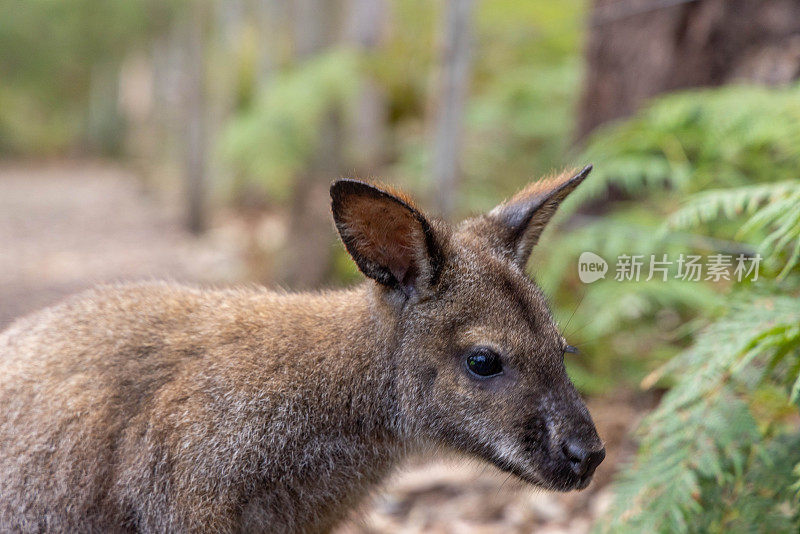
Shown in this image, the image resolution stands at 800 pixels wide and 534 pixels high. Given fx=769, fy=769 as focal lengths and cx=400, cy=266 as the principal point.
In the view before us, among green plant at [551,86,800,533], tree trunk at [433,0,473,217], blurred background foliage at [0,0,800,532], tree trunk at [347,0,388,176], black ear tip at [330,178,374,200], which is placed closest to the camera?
black ear tip at [330,178,374,200]

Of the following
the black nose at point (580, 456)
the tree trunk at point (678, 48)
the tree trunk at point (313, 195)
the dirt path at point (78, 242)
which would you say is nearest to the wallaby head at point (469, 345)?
the black nose at point (580, 456)

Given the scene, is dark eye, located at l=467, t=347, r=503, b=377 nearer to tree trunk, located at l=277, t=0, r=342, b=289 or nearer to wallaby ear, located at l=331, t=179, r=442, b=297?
wallaby ear, located at l=331, t=179, r=442, b=297

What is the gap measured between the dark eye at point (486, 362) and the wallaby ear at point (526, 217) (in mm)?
492

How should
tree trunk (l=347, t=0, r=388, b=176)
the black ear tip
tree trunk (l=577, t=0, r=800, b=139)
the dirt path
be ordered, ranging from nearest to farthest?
the black ear tip < tree trunk (l=577, t=0, r=800, b=139) < tree trunk (l=347, t=0, r=388, b=176) < the dirt path

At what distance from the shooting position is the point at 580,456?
8.89 ft

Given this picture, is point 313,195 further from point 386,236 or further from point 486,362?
point 486,362

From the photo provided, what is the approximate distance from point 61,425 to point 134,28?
1459 centimetres

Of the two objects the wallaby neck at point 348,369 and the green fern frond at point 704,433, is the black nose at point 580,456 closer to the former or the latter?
the green fern frond at point 704,433

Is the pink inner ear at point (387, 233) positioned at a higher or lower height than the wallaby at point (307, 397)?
higher

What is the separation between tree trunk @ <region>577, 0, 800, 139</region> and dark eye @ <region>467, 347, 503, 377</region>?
339cm

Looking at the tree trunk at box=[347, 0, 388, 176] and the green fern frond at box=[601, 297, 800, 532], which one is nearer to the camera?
the green fern frond at box=[601, 297, 800, 532]

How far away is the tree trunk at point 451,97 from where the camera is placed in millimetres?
5984

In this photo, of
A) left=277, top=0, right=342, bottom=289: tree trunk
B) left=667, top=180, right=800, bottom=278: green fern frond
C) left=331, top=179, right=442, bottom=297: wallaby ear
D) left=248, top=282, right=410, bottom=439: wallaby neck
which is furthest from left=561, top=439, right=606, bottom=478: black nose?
left=277, top=0, right=342, bottom=289: tree trunk

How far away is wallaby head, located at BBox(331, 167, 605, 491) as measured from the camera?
9.00 feet
